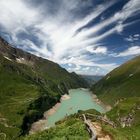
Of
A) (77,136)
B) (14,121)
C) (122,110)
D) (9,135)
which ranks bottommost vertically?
(77,136)

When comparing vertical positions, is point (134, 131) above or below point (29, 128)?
below

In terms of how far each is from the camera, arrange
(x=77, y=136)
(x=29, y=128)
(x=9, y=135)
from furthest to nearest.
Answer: (x=29, y=128) < (x=9, y=135) < (x=77, y=136)

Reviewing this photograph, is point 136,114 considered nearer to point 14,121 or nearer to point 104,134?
point 104,134

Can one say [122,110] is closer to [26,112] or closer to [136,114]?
[136,114]

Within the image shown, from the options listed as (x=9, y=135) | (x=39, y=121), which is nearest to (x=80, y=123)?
(x=9, y=135)

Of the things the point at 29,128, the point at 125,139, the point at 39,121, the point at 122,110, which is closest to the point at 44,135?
the point at 125,139

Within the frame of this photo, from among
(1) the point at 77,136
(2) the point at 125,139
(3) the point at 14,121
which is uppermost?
(3) the point at 14,121

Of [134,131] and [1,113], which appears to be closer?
[134,131]

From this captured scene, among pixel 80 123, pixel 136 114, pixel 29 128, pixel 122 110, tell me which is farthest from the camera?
pixel 29 128

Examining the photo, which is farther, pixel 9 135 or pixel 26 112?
pixel 26 112
